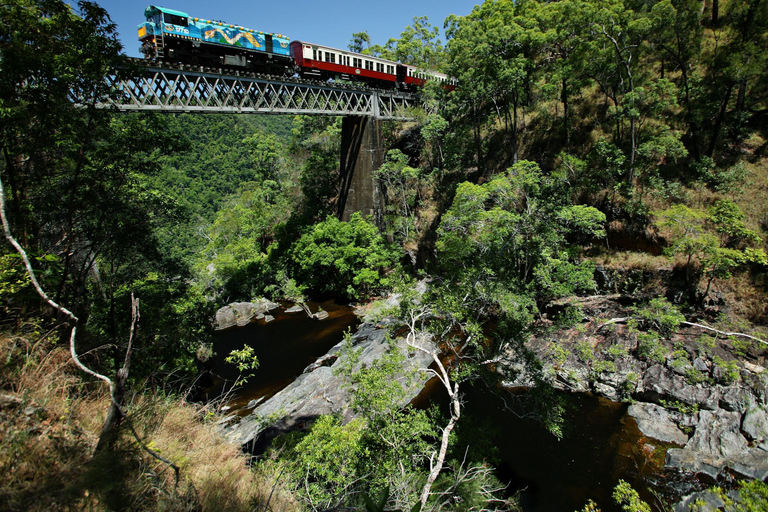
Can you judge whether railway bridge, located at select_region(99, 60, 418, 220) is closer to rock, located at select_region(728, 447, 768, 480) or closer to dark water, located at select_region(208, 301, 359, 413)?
dark water, located at select_region(208, 301, 359, 413)

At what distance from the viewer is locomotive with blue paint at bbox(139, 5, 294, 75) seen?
17.2 metres

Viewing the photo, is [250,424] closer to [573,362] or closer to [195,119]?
[573,362]

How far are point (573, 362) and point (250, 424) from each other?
11.9m

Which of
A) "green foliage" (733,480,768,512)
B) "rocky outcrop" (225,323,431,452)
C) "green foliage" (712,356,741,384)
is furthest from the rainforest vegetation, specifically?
"rocky outcrop" (225,323,431,452)

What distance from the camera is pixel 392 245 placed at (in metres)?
22.6

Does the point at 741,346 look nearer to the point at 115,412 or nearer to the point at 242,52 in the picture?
the point at 115,412

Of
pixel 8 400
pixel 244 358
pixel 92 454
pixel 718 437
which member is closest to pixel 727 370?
pixel 718 437

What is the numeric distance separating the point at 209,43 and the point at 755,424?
26.7 m

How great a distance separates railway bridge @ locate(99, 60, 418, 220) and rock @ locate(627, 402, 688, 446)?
16.5m

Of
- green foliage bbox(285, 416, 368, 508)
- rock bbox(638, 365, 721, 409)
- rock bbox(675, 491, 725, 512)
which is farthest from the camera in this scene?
rock bbox(638, 365, 721, 409)

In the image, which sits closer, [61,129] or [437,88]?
[61,129]

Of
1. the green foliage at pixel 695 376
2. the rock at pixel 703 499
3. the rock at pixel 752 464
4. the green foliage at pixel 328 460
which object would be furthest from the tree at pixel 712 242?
the green foliage at pixel 328 460

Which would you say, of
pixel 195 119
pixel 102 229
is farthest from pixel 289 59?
pixel 195 119

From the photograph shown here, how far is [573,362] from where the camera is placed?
44.3 ft
